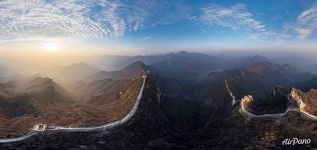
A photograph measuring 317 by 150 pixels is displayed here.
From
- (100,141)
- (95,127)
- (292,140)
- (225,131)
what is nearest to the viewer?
(292,140)

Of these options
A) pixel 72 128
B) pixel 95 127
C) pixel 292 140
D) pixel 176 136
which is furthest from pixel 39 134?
pixel 292 140

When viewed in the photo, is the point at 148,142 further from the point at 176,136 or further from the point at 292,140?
the point at 292,140

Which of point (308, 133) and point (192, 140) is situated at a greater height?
point (308, 133)

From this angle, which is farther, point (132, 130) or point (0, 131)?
point (132, 130)

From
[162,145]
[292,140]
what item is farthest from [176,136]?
[292,140]

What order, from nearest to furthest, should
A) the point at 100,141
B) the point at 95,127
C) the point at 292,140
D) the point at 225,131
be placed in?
the point at 292,140 < the point at 100,141 < the point at 95,127 < the point at 225,131

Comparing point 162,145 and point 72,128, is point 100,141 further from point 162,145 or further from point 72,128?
point 162,145
